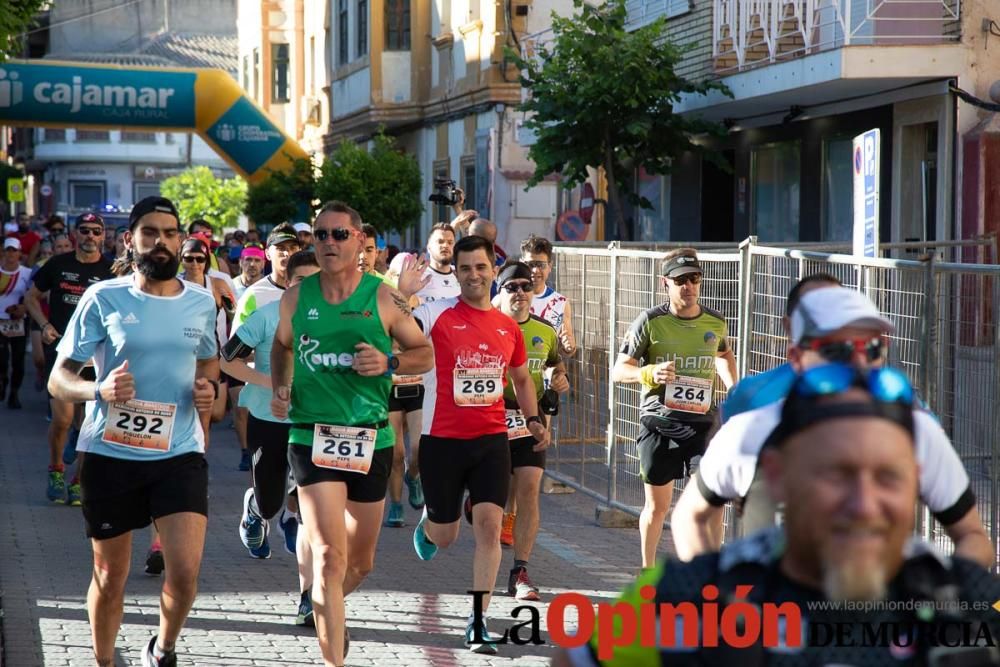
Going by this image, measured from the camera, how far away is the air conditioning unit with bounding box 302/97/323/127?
42219 millimetres

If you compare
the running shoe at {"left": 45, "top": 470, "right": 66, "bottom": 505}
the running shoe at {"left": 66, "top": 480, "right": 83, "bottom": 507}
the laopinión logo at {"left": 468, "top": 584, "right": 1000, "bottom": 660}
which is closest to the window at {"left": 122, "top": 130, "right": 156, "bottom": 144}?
the running shoe at {"left": 45, "top": 470, "right": 66, "bottom": 505}

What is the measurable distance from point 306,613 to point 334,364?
66.9 inches

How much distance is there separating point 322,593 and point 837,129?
13.8 metres

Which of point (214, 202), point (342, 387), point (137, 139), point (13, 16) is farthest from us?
point (137, 139)

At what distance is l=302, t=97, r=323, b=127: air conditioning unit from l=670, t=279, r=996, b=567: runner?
38.3 metres

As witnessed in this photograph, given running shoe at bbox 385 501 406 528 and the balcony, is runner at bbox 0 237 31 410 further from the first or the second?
→ the balcony

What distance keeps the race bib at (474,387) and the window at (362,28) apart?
2776 cm

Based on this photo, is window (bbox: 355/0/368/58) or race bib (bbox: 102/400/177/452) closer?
race bib (bbox: 102/400/177/452)

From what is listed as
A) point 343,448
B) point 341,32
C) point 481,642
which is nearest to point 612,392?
point 481,642

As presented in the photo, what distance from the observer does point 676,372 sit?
846 cm

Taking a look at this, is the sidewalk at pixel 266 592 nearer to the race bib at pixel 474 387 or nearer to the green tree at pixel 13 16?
the race bib at pixel 474 387

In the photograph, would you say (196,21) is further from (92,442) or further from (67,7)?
(92,442)

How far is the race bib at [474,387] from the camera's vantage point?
7.62m

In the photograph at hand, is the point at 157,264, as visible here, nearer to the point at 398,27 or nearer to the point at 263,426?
the point at 263,426
